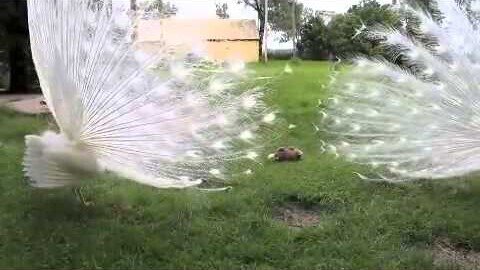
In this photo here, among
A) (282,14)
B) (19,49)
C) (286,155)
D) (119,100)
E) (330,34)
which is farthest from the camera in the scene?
(282,14)

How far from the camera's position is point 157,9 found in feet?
17.4

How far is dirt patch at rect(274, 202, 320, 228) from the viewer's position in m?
5.81

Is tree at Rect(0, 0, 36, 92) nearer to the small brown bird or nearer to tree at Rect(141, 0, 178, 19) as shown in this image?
the small brown bird

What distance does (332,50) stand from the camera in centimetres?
2308

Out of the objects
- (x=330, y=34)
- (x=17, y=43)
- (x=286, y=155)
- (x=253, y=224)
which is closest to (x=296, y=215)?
(x=253, y=224)

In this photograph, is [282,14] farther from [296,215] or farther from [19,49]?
[296,215]

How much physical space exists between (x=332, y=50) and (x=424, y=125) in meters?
17.5

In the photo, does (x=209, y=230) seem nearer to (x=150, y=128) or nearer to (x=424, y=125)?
(x=150, y=128)

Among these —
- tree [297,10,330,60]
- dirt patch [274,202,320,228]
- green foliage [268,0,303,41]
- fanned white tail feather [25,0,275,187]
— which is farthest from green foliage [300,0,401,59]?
fanned white tail feather [25,0,275,187]

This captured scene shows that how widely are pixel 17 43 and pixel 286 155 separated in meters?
10.0

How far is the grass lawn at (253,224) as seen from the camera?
192 inches

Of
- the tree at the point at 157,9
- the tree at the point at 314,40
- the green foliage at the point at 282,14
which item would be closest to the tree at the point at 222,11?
the tree at the point at 157,9

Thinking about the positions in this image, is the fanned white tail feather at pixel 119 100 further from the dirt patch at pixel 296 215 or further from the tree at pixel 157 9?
the dirt patch at pixel 296 215

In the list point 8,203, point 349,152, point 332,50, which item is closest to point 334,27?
point 332,50
